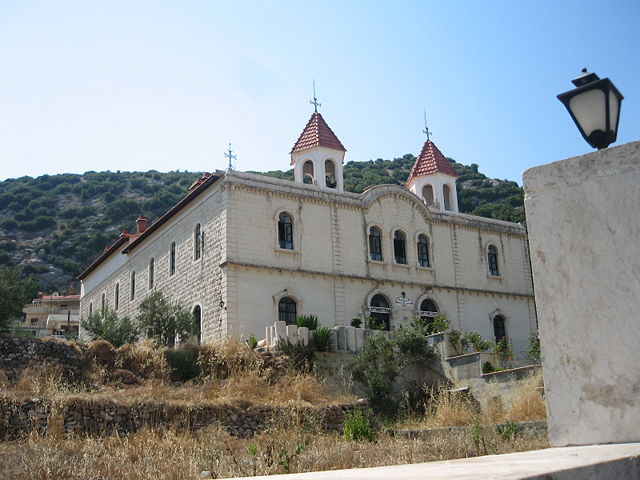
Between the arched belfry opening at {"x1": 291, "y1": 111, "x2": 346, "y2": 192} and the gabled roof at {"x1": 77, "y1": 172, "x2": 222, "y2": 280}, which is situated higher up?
the arched belfry opening at {"x1": 291, "y1": 111, "x2": 346, "y2": 192}

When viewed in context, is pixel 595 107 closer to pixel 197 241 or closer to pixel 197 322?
pixel 197 322

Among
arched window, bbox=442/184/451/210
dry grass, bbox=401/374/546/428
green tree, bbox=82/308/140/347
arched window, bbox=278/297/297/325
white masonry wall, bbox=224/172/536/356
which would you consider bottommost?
dry grass, bbox=401/374/546/428

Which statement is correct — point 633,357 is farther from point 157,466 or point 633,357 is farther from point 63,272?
point 63,272

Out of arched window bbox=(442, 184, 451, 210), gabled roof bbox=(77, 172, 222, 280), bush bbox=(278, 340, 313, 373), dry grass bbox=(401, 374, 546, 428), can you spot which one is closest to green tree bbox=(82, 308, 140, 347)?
gabled roof bbox=(77, 172, 222, 280)

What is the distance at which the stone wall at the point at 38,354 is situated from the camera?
18656 mm

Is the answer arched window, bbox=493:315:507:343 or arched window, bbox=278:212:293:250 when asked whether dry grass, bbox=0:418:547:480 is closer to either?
arched window, bbox=278:212:293:250

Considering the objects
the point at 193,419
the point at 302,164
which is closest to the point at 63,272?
the point at 302,164

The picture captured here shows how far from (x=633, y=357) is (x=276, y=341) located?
60.0ft

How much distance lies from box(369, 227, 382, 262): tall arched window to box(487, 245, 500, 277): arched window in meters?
6.62

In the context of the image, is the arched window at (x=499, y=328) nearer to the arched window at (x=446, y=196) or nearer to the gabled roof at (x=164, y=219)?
the arched window at (x=446, y=196)

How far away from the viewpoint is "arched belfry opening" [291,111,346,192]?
3031cm

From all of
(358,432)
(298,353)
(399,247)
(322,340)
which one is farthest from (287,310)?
(358,432)

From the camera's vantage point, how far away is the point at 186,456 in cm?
1112

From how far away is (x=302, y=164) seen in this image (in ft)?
102
